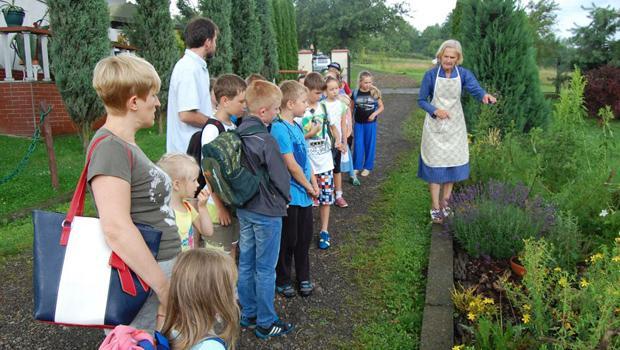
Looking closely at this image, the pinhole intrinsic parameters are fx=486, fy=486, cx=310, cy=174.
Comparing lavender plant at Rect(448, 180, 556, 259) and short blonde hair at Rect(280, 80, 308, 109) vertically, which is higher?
short blonde hair at Rect(280, 80, 308, 109)

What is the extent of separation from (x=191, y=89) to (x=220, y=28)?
32.6ft

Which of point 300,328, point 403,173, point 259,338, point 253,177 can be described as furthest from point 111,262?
point 403,173

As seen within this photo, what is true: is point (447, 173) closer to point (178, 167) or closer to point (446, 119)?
point (446, 119)

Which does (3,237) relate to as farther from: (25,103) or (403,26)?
(403,26)

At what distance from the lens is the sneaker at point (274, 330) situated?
10.7ft

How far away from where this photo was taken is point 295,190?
3715 millimetres

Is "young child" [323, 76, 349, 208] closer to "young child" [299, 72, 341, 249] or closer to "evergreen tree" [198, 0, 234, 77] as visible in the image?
"young child" [299, 72, 341, 249]

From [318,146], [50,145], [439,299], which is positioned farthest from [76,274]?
[50,145]

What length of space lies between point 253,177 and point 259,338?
3.64 ft

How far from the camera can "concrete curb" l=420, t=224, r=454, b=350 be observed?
3080mm

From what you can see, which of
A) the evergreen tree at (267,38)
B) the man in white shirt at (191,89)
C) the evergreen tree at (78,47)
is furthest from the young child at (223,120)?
the evergreen tree at (267,38)

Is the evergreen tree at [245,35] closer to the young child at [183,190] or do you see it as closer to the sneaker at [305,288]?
the sneaker at [305,288]

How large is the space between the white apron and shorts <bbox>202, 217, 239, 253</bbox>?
7.71 feet

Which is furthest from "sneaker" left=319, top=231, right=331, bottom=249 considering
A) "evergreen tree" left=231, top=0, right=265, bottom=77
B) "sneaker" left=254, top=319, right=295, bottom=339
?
"evergreen tree" left=231, top=0, right=265, bottom=77
